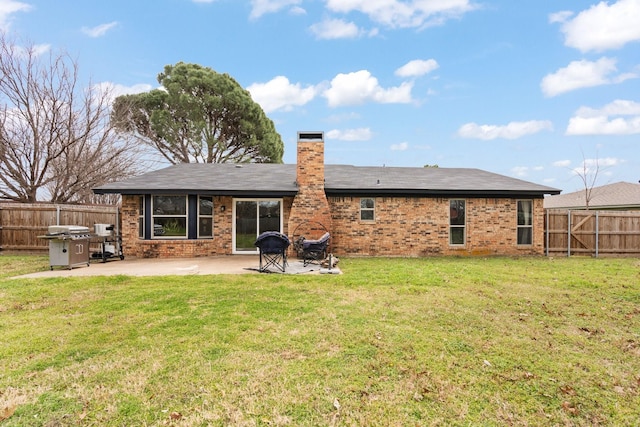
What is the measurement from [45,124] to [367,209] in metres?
15.3

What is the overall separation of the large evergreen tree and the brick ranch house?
1080cm

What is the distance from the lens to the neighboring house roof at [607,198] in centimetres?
2092

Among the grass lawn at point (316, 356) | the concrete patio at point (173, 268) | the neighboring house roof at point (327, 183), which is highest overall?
the neighboring house roof at point (327, 183)

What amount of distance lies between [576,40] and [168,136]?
2276 centimetres

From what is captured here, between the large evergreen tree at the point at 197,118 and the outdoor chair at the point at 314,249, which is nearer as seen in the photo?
the outdoor chair at the point at 314,249

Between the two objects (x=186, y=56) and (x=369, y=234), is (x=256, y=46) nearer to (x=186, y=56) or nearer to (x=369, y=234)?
(x=186, y=56)

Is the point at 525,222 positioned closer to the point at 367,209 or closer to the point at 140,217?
the point at 367,209

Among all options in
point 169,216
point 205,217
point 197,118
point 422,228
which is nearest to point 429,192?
point 422,228

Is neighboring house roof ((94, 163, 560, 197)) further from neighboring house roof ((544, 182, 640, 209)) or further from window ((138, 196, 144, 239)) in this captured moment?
neighboring house roof ((544, 182, 640, 209))

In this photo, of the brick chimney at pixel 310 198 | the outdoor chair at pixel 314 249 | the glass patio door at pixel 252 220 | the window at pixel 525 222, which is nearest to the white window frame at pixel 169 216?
the glass patio door at pixel 252 220

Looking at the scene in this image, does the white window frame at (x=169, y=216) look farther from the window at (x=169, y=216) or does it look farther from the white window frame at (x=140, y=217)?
the white window frame at (x=140, y=217)

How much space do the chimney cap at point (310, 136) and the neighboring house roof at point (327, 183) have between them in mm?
1747

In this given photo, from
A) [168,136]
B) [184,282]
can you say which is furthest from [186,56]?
[184,282]

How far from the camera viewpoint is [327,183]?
12797 millimetres
